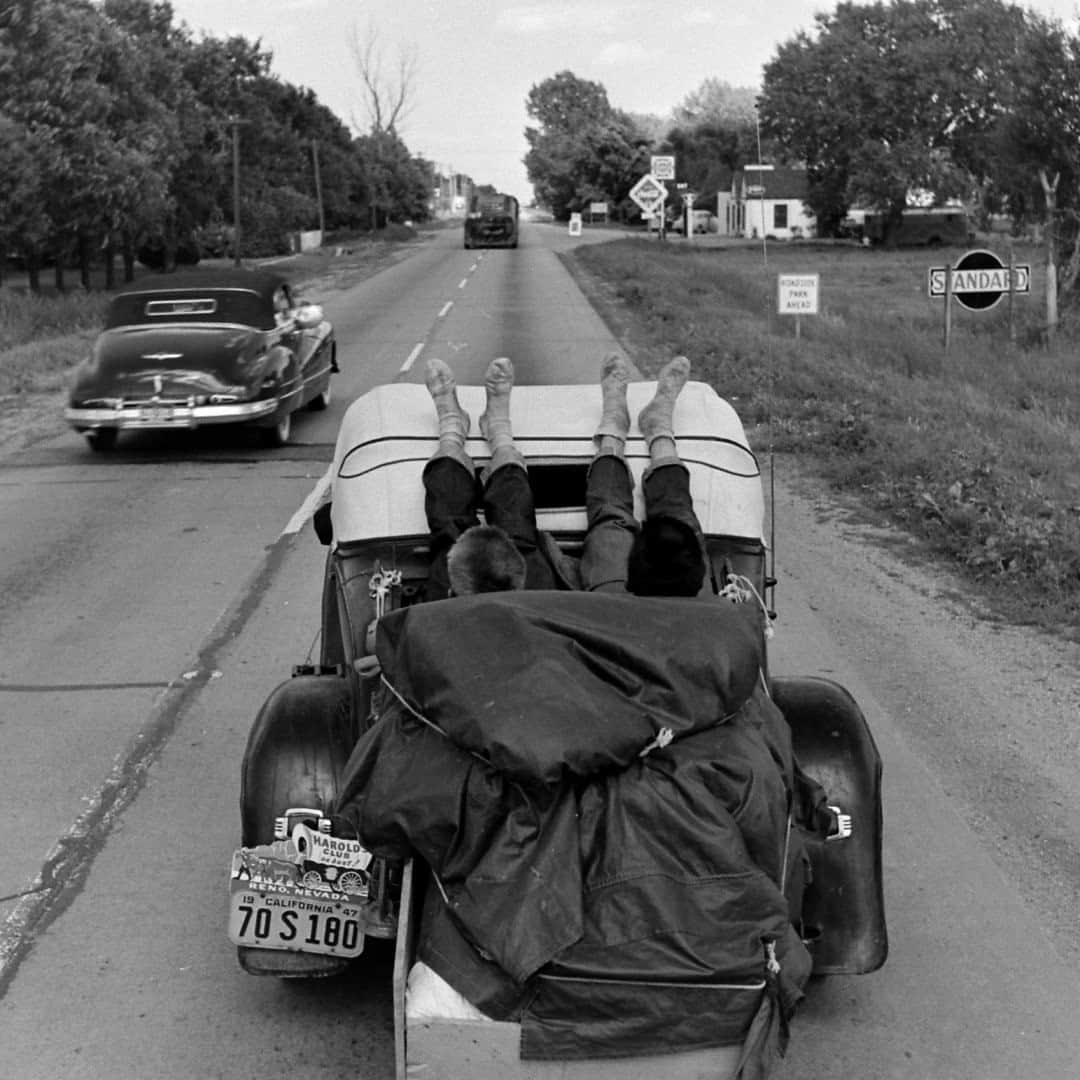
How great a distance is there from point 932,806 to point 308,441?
10.2 meters

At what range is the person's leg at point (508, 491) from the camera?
461cm

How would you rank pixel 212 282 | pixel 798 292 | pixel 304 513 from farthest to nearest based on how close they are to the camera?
pixel 798 292 → pixel 212 282 → pixel 304 513

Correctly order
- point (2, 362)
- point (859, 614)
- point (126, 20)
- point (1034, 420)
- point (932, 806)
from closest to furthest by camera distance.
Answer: point (932, 806) < point (859, 614) < point (1034, 420) < point (2, 362) < point (126, 20)

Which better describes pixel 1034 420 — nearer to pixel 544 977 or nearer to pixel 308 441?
pixel 308 441

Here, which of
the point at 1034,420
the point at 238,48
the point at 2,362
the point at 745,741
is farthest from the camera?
the point at 238,48

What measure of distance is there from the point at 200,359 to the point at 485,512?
9.76m

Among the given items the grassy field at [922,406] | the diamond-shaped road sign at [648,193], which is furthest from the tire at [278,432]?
the diamond-shaped road sign at [648,193]

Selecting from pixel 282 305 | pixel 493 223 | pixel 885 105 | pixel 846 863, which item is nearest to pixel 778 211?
pixel 885 105

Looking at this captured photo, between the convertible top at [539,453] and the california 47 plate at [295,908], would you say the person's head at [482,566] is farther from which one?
the california 47 plate at [295,908]

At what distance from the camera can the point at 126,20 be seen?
40344 mm

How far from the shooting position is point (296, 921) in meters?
4.05

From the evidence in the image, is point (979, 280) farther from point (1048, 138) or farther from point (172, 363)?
point (172, 363)

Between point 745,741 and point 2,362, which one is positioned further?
point 2,362

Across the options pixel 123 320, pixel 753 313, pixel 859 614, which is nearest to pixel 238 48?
pixel 753 313
